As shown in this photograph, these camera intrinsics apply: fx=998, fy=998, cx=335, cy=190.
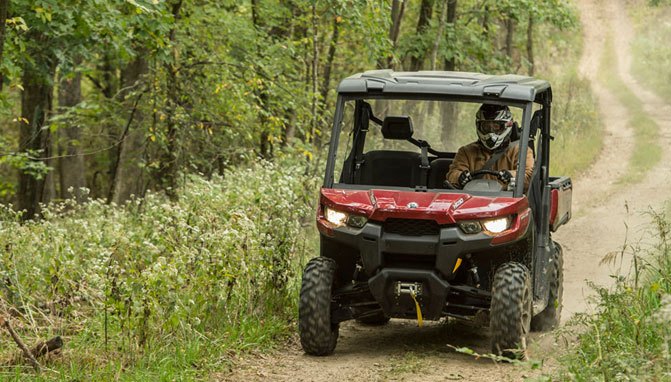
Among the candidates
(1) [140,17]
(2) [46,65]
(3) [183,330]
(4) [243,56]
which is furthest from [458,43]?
(3) [183,330]

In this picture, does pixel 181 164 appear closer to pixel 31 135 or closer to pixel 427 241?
pixel 31 135

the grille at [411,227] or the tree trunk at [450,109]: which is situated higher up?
the tree trunk at [450,109]

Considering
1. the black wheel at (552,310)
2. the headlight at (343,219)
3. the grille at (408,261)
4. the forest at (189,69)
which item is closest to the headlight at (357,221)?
the headlight at (343,219)

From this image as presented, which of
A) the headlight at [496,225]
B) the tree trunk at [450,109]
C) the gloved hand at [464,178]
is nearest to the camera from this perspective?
the headlight at [496,225]

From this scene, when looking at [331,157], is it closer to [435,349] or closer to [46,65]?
[435,349]

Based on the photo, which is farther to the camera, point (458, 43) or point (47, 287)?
point (458, 43)

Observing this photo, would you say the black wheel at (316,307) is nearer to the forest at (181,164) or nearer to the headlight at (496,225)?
the forest at (181,164)

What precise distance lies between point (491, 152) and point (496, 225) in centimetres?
131

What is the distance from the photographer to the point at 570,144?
80.6 ft

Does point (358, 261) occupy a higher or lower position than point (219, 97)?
lower

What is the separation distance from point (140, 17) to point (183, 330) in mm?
5357

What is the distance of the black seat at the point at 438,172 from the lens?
8.88 m

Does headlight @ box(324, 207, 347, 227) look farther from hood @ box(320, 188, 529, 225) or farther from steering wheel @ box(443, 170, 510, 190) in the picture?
steering wheel @ box(443, 170, 510, 190)

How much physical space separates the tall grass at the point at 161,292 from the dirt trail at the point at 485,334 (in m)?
0.39
